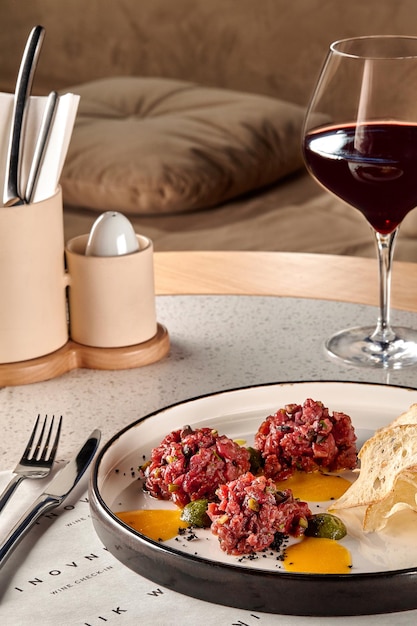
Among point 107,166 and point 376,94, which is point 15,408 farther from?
point 107,166

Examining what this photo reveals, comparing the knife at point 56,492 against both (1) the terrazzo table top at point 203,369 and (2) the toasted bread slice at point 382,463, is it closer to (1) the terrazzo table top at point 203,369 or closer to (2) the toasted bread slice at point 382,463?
(1) the terrazzo table top at point 203,369

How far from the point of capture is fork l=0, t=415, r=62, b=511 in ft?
2.72

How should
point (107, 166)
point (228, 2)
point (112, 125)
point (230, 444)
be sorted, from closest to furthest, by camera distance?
1. point (230, 444)
2. point (107, 166)
3. point (112, 125)
4. point (228, 2)

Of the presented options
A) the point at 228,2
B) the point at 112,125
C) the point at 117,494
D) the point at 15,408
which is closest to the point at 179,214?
the point at 112,125

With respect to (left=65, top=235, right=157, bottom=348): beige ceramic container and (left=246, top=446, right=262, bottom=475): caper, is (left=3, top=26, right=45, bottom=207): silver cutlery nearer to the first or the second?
(left=65, top=235, right=157, bottom=348): beige ceramic container

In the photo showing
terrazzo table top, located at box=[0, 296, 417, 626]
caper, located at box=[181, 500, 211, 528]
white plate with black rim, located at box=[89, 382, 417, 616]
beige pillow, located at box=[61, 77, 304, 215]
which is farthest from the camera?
beige pillow, located at box=[61, 77, 304, 215]

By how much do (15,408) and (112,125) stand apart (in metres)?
2.15

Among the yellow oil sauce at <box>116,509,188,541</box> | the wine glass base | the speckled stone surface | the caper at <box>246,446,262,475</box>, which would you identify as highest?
the caper at <box>246,446,262,475</box>

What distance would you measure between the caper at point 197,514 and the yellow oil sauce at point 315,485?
96mm

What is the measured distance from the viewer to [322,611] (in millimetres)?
647

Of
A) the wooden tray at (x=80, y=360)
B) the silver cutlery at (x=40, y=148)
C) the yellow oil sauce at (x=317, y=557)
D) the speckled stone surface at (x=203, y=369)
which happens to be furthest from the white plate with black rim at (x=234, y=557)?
the silver cutlery at (x=40, y=148)

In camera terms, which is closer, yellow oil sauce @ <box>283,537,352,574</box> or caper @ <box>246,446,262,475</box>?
yellow oil sauce @ <box>283,537,352,574</box>

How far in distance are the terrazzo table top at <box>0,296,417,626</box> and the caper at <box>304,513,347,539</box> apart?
0.30 m

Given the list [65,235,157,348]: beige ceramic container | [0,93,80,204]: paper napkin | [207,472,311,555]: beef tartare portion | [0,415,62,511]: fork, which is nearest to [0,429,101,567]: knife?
[0,415,62,511]: fork
